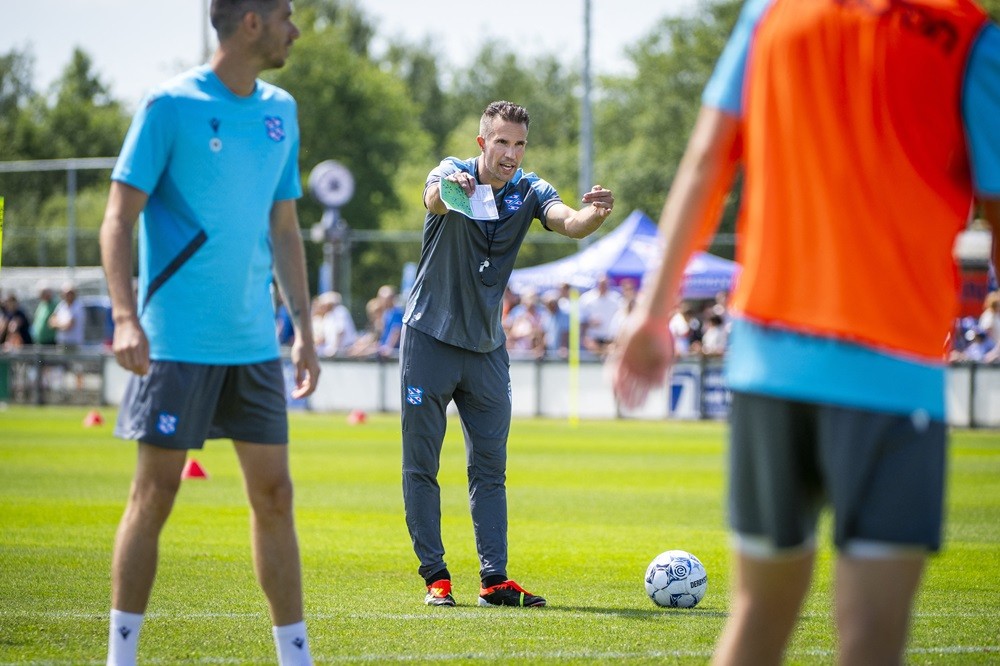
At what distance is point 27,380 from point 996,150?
30.0 meters

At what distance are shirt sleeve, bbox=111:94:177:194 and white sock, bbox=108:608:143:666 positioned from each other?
4.78 feet

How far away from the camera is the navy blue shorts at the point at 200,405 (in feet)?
16.5

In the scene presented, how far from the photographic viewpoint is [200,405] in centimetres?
507

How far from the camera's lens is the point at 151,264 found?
513 centimetres

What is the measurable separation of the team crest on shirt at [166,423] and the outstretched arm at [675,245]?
6.46 ft

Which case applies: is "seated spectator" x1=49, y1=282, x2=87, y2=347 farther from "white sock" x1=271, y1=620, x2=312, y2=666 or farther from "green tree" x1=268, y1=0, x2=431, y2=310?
"green tree" x1=268, y1=0, x2=431, y2=310

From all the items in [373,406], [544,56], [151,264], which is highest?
[544,56]

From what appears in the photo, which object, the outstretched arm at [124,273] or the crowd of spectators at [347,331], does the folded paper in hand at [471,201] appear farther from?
the crowd of spectators at [347,331]

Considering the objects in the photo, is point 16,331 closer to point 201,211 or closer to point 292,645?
point 292,645

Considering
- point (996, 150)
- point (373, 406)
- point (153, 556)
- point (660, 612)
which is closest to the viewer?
point (996, 150)

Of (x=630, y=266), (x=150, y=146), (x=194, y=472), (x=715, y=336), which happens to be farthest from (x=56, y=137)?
(x=150, y=146)

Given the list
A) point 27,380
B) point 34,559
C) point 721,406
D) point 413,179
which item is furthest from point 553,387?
point 413,179

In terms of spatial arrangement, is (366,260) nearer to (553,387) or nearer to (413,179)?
(413,179)

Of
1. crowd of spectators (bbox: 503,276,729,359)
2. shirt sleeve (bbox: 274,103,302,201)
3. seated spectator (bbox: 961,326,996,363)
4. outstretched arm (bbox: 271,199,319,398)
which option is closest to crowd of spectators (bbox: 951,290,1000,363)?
seated spectator (bbox: 961,326,996,363)
